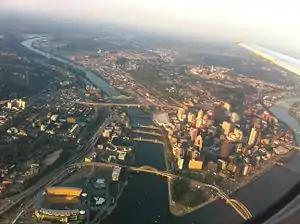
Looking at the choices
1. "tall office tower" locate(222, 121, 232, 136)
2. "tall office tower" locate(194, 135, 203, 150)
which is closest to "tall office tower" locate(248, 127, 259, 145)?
"tall office tower" locate(222, 121, 232, 136)

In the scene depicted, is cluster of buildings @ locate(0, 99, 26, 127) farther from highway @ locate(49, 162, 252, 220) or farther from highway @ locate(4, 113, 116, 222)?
highway @ locate(49, 162, 252, 220)

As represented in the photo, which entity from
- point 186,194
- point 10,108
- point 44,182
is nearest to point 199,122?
point 186,194

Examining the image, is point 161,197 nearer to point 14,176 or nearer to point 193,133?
point 14,176

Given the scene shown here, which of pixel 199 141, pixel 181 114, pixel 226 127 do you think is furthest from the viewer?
pixel 181 114

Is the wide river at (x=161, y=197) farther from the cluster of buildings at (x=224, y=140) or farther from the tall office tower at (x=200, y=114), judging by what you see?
the tall office tower at (x=200, y=114)

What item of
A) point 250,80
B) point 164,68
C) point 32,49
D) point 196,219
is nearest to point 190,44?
point 164,68

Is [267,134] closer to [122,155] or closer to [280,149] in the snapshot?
[280,149]
